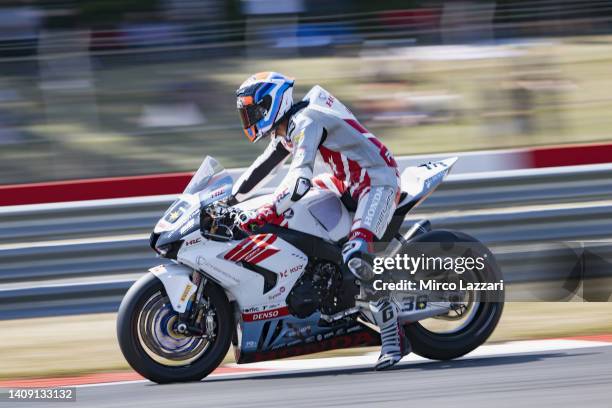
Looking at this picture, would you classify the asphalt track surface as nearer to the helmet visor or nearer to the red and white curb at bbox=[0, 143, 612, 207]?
the helmet visor

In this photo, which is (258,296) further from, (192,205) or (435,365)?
(435,365)

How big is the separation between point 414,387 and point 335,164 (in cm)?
149

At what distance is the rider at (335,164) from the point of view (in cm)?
580

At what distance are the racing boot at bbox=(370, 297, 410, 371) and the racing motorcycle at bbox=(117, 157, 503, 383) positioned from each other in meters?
0.09

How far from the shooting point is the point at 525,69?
11.4 m

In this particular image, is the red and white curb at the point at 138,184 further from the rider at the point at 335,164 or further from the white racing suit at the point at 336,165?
the rider at the point at 335,164

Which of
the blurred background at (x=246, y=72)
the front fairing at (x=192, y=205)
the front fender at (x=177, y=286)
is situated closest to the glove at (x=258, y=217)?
the front fairing at (x=192, y=205)

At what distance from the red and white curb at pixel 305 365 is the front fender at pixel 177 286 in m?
0.59

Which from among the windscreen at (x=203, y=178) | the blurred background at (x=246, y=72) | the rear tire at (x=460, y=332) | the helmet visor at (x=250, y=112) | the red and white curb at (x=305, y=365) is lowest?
the red and white curb at (x=305, y=365)

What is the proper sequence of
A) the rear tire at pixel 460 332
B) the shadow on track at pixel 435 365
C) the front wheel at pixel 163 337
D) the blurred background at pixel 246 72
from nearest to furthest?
the front wheel at pixel 163 337 < the shadow on track at pixel 435 365 < the rear tire at pixel 460 332 < the blurred background at pixel 246 72

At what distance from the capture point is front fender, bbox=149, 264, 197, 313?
570 centimetres

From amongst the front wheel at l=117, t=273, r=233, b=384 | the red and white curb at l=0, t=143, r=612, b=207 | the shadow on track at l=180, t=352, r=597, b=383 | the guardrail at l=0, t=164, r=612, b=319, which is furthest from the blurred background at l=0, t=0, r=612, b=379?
the front wheel at l=117, t=273, r=233, b=384

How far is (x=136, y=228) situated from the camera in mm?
8328

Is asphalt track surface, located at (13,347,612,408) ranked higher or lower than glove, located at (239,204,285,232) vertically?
lower
